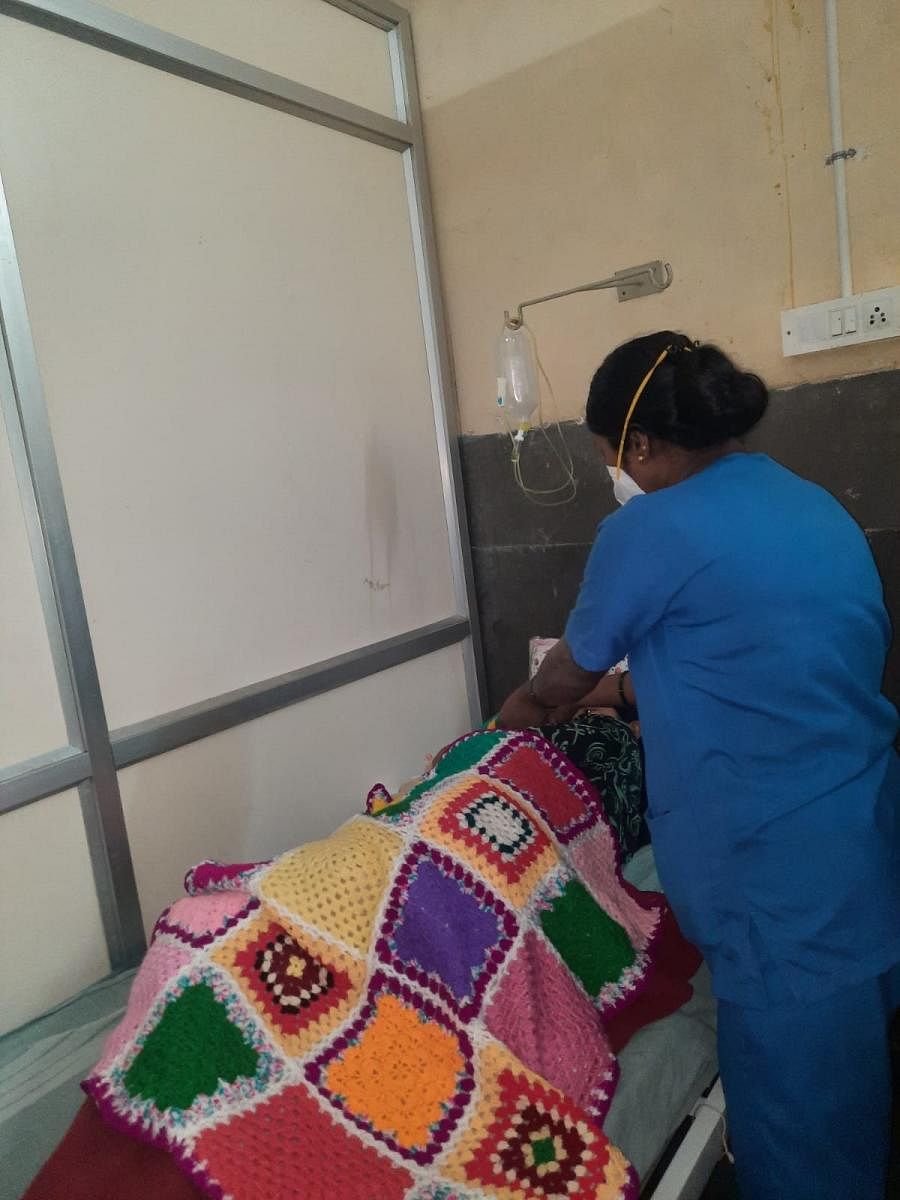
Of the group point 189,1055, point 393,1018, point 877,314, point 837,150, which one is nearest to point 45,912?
point 189,1055

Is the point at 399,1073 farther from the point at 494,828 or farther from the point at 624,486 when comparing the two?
the point at 624,486

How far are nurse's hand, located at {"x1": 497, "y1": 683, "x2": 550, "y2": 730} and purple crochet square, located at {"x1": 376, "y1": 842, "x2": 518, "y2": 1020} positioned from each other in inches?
10.3

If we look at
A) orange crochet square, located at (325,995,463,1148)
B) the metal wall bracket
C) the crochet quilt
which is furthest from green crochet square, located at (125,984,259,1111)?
the metal wall bracket

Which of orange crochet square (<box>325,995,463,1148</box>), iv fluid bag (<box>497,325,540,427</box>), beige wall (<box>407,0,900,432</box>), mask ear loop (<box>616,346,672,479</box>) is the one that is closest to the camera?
orange crochet square (<box>325,995,463,1148</box>)

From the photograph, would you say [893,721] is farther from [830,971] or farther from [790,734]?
[830,971]

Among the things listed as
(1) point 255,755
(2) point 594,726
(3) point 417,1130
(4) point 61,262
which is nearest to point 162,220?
(4) point 61,262

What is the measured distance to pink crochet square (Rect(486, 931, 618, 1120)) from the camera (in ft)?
3.74

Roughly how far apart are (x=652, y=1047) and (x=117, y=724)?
3.45ft

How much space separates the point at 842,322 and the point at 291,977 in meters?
1.49

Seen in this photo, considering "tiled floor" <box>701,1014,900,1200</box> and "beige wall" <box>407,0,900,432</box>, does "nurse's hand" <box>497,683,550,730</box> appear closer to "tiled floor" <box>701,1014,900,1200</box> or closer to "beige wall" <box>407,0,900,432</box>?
"tiled floor" <box>701,1014,900,1200</box>

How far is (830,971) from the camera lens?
1.02m

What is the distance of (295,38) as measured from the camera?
1.88 metres

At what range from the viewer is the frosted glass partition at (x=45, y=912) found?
1.42 meters

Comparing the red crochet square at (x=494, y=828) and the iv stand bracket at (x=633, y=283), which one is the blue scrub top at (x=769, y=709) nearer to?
the red crochet square at (x=494, y=828)
